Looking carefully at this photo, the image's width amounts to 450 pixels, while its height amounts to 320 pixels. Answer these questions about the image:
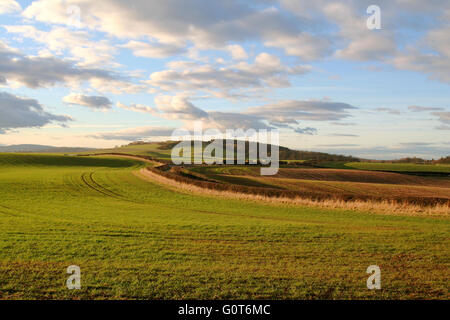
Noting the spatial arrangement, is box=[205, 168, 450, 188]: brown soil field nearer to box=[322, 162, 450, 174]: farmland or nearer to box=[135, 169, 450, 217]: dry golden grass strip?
box=[322, 162, 450, 174]: farmland

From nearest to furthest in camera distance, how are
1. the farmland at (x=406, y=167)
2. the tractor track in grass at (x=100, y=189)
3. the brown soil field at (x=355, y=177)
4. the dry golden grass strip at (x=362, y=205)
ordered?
the dry golden grass strip at (x=362, y=205)
the tractor track in grass at (x=100, y=189)
the brown soil field at (x=355, y=177)
the farmland at (x=406, y=167)

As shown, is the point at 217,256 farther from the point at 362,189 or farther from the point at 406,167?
the point at 406,167

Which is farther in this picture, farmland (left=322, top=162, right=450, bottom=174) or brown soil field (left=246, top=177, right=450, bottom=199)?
farmland (left=322, top=162, right=450, bottom=174)

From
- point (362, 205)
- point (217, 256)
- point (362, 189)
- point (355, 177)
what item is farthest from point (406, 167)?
point (217, 256)

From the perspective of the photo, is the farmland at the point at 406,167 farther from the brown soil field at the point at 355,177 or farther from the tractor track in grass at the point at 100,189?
the tractor track in grass at the point at 100,189

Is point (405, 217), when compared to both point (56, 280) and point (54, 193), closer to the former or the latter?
point (56, 280)

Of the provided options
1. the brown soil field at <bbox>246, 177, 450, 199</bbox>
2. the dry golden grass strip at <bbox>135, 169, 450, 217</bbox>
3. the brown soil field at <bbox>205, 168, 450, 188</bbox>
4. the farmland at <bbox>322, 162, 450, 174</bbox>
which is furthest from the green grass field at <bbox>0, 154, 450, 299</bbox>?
the farmland at <bbox>322, 162, 450, 174</bbox>

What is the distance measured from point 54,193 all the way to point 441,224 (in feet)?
113

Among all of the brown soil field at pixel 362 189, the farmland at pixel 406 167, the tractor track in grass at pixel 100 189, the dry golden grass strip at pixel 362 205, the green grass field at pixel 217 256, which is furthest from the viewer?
the farmland at pixel 406 167

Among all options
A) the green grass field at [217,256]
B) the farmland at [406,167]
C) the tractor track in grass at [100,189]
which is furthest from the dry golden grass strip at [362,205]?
the farmland at [406,167]

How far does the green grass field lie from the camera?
1024cm

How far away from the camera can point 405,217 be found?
24531mm

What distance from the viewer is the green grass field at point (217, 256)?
1024 cm
